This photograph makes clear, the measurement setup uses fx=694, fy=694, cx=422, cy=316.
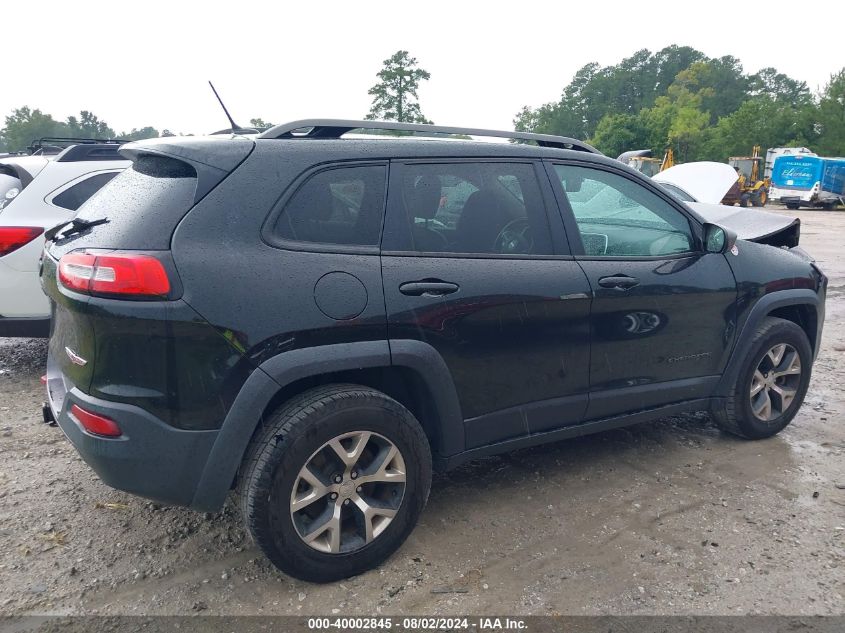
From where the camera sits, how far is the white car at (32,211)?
4.92 m

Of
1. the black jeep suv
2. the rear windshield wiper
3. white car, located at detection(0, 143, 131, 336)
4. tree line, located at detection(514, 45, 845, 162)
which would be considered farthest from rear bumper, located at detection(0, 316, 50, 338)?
tree line, located at detection(514, 45, 845, 162)

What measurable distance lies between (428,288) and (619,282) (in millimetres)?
1139

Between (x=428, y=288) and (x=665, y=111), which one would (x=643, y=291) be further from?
(x=665, y=111)

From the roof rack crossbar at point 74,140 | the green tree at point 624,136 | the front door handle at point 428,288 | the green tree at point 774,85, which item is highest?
the green tree at point 774,85

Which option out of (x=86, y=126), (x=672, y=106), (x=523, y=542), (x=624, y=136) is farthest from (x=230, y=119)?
(x=86, y=126)

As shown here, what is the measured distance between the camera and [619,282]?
3.55 m

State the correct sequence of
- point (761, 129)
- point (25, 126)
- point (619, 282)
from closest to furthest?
point (619, 282) → point (761, 129) → point (25, 126)

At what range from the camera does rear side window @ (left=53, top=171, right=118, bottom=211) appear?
527 cm

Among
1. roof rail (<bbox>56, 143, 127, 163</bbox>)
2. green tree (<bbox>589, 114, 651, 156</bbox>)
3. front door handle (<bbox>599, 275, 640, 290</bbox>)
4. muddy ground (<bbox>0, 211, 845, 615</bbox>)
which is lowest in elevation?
muddy ground (<bbox>0, 211, 845, 615</bbox>)

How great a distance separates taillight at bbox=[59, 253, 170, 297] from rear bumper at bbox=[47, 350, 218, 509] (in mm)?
418

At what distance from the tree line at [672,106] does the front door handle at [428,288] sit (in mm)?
56283

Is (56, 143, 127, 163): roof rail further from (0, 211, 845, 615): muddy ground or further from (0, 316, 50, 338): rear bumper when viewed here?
(0, 211, 845, 615): muddy ground

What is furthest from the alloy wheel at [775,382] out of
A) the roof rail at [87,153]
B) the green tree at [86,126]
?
the green tree at [86,126]

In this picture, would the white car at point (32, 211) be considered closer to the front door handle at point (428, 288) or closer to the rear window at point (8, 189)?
the rear window at point (8, 189)
